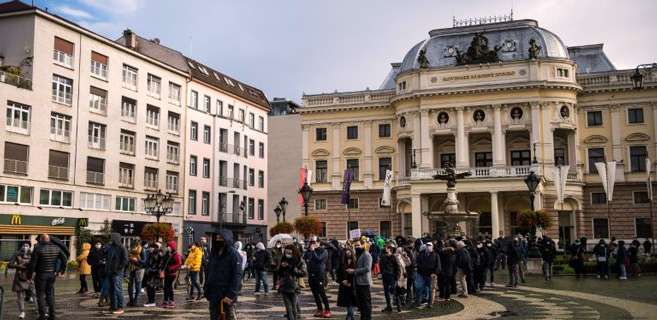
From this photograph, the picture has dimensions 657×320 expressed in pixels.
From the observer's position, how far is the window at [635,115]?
2179 inches

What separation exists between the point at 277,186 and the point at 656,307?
61128mm

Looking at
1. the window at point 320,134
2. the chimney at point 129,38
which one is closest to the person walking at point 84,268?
the chimney at point 129,38

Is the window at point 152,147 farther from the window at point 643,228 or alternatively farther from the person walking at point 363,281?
the person walking at point 363,281

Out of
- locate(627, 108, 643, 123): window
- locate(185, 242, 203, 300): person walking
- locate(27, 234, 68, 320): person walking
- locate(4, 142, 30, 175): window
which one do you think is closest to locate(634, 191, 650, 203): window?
locate(627, 108, 643, 123): window

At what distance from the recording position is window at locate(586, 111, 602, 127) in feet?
185

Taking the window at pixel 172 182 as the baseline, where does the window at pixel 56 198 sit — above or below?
below

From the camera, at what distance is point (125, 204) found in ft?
168

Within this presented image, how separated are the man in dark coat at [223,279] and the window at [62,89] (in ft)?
126

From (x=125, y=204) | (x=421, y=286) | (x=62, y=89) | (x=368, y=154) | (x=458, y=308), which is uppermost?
(x=62, y=89)

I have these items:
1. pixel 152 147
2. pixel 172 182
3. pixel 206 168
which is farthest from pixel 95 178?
pixel 206 168

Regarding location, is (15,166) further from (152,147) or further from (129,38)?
(129,38)

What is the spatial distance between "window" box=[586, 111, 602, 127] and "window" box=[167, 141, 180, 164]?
3595cm

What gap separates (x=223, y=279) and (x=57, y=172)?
3829 cm

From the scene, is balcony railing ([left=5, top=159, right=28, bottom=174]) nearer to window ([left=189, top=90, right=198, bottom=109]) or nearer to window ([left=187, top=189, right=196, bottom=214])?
window ([left=187, top=189, right=196, bottom=214])
